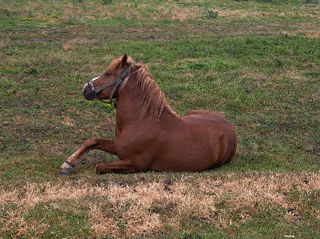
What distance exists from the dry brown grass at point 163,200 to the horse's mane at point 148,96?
1.24 meters

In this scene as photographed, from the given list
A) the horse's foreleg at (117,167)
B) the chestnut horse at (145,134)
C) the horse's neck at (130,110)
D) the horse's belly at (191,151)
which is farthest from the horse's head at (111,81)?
the horse's belly at (191,151)

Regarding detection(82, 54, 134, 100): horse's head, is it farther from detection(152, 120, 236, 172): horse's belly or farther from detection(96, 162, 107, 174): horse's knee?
detection(152, 120, 236, 172): horse's belly

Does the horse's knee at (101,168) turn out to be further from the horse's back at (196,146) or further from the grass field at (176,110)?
the horse's back at (196,146)

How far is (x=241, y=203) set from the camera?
203 inches

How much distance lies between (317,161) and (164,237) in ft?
15.0

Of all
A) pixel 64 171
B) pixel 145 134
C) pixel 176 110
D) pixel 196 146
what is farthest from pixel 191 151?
pixel 176 110

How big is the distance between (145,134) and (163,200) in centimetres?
191

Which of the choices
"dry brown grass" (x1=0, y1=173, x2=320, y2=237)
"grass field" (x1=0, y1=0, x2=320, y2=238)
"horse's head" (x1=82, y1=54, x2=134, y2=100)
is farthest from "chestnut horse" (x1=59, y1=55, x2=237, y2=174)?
"dry brown grass" (x1=0, y1=173, x2=320, y2=237)

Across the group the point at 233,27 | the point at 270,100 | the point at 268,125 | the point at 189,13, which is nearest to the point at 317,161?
the point at 268,125

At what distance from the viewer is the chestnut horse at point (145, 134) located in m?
7.03

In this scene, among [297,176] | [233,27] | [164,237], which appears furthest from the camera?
[233,27]

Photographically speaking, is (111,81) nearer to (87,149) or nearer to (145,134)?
(145,134)

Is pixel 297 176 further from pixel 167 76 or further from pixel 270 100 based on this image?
pixel 167 76

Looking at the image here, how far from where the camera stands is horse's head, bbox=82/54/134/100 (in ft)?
23.7
